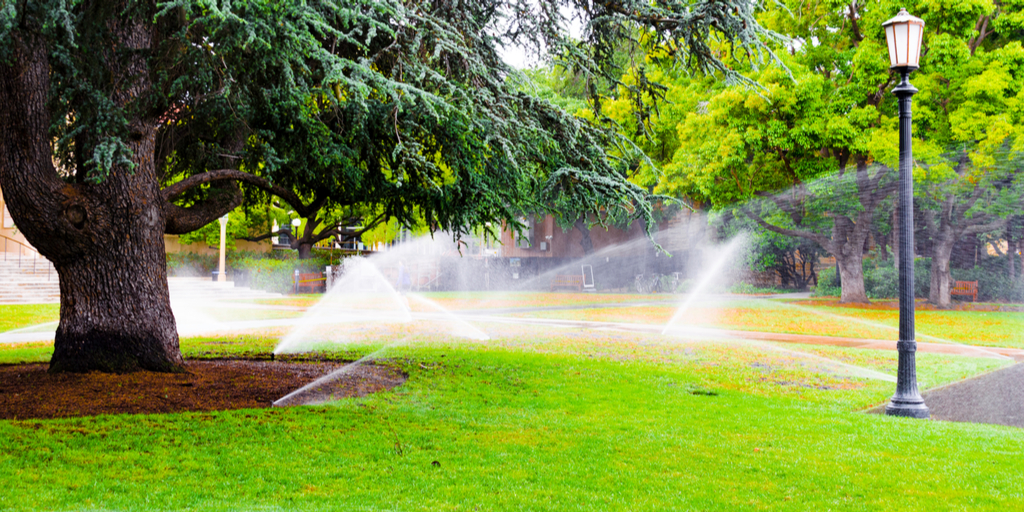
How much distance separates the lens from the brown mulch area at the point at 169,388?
7.28 m

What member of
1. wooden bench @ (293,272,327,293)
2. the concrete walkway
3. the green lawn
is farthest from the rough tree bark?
wooden bench @ (293,272,327,293)

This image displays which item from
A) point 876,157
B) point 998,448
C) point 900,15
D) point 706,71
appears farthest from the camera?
point 876,157

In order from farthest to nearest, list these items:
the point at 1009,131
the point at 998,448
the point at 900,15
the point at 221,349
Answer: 1. the point at 1009,131
2. the point at 221,349
3. the point at 900,15
4. the point at 998,448

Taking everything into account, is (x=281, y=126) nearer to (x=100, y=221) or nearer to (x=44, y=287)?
(x=100, y=221)

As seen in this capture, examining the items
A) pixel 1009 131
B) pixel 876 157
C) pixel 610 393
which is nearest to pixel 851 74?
pixel 876 157

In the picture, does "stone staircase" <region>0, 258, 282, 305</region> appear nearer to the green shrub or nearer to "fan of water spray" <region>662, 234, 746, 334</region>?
the green shrub

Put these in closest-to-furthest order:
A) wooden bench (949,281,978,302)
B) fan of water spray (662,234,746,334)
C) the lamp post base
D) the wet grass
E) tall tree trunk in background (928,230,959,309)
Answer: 1. the lamp post base
2. the wet grass
3. tall tree trunk in background (928,230,959,309)
4. wooden bench (949,281,978,302)
5. fan of water spray (662,234,746,334)

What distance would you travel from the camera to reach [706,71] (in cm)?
991

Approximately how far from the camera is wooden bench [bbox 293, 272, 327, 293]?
1346 inches

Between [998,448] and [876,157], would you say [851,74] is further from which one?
[998,448]

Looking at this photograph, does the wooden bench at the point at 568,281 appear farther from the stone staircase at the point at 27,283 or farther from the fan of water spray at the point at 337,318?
the stone staircase at the point at 27,283

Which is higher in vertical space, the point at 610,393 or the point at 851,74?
the point at 851,74

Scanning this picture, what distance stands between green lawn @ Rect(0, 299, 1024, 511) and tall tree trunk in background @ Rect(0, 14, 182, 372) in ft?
7.08

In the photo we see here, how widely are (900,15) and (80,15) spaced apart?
836 centimetres
